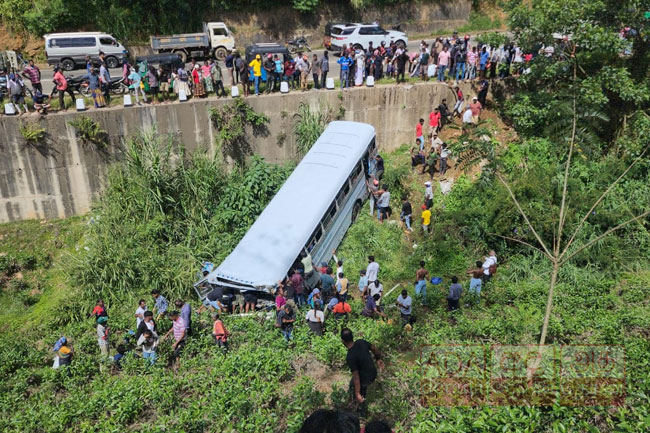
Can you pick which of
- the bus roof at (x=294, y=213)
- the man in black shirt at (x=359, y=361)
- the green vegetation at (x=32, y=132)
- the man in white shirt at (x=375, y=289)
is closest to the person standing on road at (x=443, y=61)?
the bus roof at (x=294, y=213)

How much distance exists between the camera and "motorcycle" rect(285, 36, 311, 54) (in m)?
25.4

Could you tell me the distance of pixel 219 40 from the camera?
2345 centimetres

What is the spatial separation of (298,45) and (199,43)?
5.26 m

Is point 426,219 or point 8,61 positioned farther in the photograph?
point 8,61

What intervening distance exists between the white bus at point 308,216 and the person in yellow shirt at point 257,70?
311 cm

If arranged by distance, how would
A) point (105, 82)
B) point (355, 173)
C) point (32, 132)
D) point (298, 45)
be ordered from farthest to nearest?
1. point (298, 45)
2. point (105, 82)
3. point (32, 132)
4. point (355, 173)

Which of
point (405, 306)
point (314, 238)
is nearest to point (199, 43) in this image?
point (314, 238)

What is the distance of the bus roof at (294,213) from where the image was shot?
39.8 ft

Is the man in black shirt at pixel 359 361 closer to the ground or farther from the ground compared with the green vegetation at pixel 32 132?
closer to the ground

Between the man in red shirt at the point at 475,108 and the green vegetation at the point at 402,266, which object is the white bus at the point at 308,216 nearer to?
the green vegetation at the point at 402,266

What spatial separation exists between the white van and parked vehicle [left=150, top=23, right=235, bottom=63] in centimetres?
204

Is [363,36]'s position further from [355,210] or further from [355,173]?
[355,210]

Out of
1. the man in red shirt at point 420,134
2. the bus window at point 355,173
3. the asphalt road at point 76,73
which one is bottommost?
the bus window at point 355,173

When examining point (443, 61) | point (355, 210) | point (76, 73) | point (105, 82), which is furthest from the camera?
point (76, 73)
